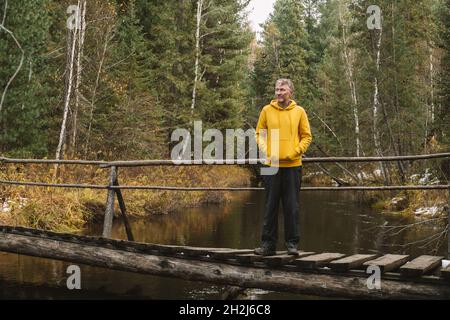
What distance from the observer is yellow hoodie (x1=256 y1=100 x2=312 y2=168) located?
251 inches

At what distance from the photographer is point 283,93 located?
20.8ft

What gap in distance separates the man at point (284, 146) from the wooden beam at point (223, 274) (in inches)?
24.3

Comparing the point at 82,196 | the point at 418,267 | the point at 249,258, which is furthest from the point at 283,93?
the point at 82,196

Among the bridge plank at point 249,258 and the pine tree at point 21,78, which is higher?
the pine tree at point 21,78

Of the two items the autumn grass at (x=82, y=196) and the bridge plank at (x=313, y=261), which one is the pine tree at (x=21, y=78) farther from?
the bridge plank at (x=313, y=261)

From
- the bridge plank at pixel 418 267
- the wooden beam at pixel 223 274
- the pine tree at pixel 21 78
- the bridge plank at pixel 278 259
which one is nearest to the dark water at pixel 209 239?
the wooden beam at pixel 223 274

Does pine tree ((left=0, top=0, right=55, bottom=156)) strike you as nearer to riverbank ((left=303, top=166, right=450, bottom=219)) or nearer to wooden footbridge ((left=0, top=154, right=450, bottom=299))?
wooden footbridge ((left=0, top=154, right=450, bottom=299))

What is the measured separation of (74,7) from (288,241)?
1431 cm

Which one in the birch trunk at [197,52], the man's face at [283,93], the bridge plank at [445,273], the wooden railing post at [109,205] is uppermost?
the birch trunk at [197,52]

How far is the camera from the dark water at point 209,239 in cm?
889

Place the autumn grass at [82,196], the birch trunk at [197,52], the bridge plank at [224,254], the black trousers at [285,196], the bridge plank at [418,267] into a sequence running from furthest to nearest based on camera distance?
the birch trunk at [197,52]
the autumn grass at [82,196]
the bridge plank at [224,254]
the black trousers at [285,196]
the bridge plank at [418,267]

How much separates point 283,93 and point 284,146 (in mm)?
604

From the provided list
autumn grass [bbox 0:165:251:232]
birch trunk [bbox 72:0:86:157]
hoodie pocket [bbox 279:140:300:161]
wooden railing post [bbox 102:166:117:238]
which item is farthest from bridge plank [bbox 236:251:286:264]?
birch trunk [bbox 72:0:86:157]

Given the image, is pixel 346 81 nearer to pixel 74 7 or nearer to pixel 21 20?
pixel 74 7
